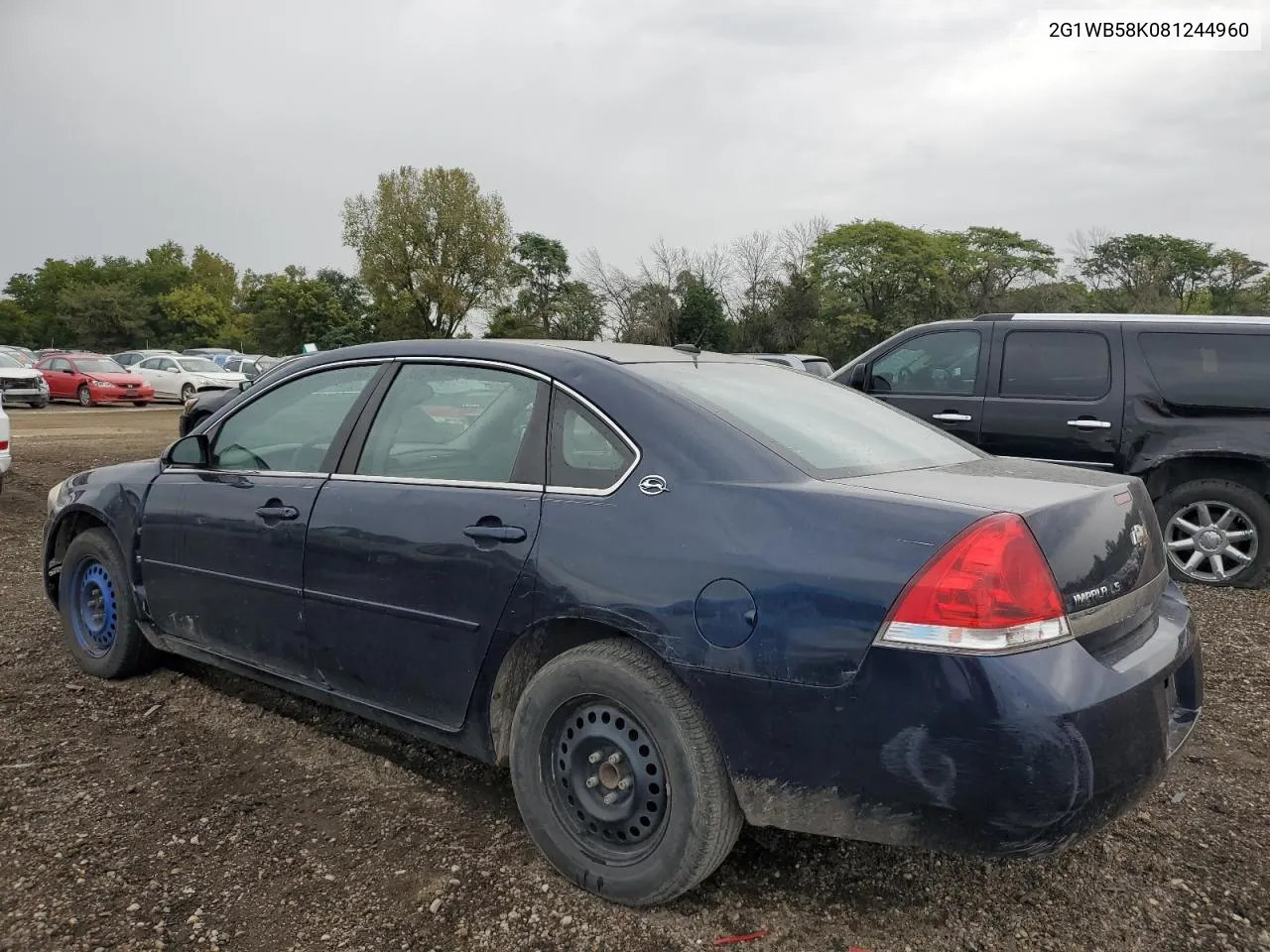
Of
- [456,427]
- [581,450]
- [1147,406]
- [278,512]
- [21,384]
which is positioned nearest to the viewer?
[581,450]

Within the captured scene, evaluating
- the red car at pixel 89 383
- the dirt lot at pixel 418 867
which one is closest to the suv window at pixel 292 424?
the dirt lot at pixel 418 867

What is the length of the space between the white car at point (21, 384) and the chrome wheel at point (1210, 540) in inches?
953

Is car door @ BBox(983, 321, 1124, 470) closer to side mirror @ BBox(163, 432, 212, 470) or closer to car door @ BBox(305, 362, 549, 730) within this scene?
car door @ BBox(305, 362, 549, 730)

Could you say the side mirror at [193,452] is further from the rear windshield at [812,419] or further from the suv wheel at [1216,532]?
the suv wheel at [1216,532]

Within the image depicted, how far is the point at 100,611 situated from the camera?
4.23 meters

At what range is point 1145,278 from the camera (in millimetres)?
51438

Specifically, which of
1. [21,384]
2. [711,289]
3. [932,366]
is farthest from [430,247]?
[932,366]

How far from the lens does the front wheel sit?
2.32 meters

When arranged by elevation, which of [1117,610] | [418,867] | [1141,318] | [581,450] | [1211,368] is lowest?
[418,867]

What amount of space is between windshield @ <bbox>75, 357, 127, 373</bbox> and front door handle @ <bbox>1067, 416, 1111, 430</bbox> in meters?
26.7

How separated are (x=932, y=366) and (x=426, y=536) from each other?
535 centimetres

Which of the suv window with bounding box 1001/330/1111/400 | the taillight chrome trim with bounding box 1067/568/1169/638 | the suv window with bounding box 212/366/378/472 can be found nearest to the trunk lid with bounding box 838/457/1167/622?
the taillight chrome trim with bounding box 1067/568/1169/638

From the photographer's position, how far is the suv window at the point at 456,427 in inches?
113

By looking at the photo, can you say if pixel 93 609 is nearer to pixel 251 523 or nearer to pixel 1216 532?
pixel 251 523
